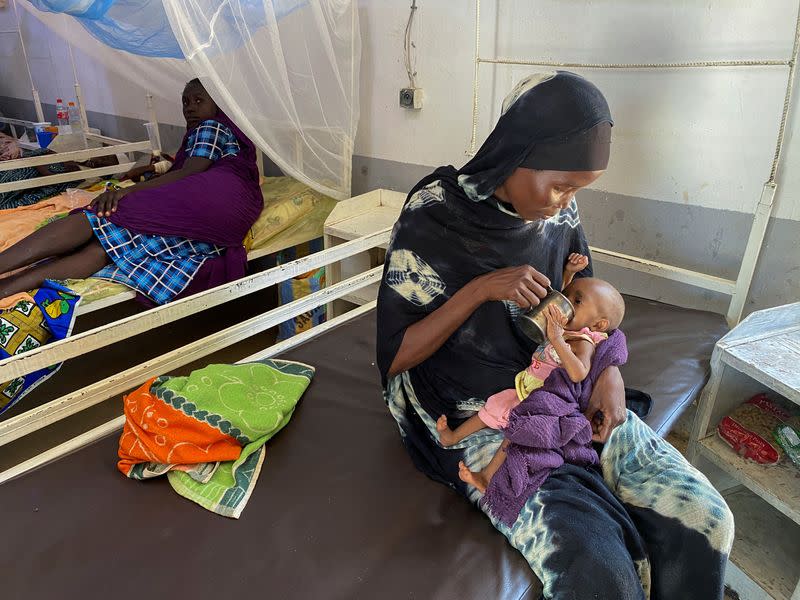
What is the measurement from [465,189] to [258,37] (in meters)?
1.62

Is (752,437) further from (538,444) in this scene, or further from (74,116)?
(74,116)

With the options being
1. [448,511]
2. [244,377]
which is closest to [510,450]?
[448,511]

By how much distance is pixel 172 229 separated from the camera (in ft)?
8.69

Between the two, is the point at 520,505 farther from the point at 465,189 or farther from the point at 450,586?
the point at 465,189

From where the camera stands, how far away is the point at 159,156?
12.1ft

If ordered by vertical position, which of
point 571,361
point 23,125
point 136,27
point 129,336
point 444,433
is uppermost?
point 136,27

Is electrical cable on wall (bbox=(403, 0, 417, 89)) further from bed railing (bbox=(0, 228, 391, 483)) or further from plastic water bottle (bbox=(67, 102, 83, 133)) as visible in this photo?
plastic water bottle (bbox=(67, 102, 83, 133))

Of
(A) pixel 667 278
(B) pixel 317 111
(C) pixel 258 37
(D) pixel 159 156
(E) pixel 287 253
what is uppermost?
(C) pixel 258 37

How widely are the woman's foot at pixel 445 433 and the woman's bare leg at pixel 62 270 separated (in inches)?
77.3

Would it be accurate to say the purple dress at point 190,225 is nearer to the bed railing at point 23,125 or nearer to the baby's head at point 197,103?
the baby's head at point 197,103

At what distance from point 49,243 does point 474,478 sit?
2243 mm

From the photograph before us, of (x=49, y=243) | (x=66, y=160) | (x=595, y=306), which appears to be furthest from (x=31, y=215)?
(x=595, y=306)

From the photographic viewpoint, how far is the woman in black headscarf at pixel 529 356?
112 centimetres

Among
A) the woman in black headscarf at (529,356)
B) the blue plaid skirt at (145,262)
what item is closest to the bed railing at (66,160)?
the blue plaid skirt at (145,262)
